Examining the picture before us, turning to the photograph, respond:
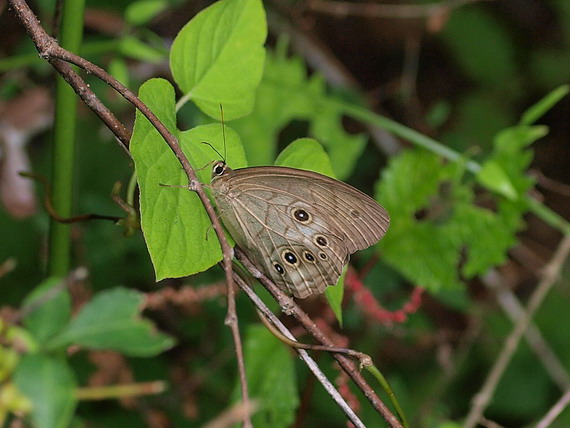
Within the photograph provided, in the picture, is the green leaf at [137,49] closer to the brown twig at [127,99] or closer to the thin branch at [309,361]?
the brown twig at [127,99]

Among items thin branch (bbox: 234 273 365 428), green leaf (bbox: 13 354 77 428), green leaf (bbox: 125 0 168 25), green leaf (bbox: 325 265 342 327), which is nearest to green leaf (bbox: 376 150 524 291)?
green leaf (bbox: 325 265 342 327)

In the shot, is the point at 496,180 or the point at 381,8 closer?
the point at 496,180

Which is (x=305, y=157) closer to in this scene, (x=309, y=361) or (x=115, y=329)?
(x=309, y=361)

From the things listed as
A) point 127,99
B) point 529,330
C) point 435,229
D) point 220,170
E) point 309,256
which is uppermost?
point 127,99

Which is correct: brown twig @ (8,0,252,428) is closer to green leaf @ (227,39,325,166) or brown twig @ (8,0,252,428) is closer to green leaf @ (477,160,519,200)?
green leaf @ (477,160,519,200)

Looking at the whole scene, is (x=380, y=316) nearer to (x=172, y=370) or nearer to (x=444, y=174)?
(x=444, y=174)

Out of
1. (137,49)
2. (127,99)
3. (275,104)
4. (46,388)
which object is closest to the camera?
(127,99)

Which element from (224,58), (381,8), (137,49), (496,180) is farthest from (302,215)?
(381,8)
